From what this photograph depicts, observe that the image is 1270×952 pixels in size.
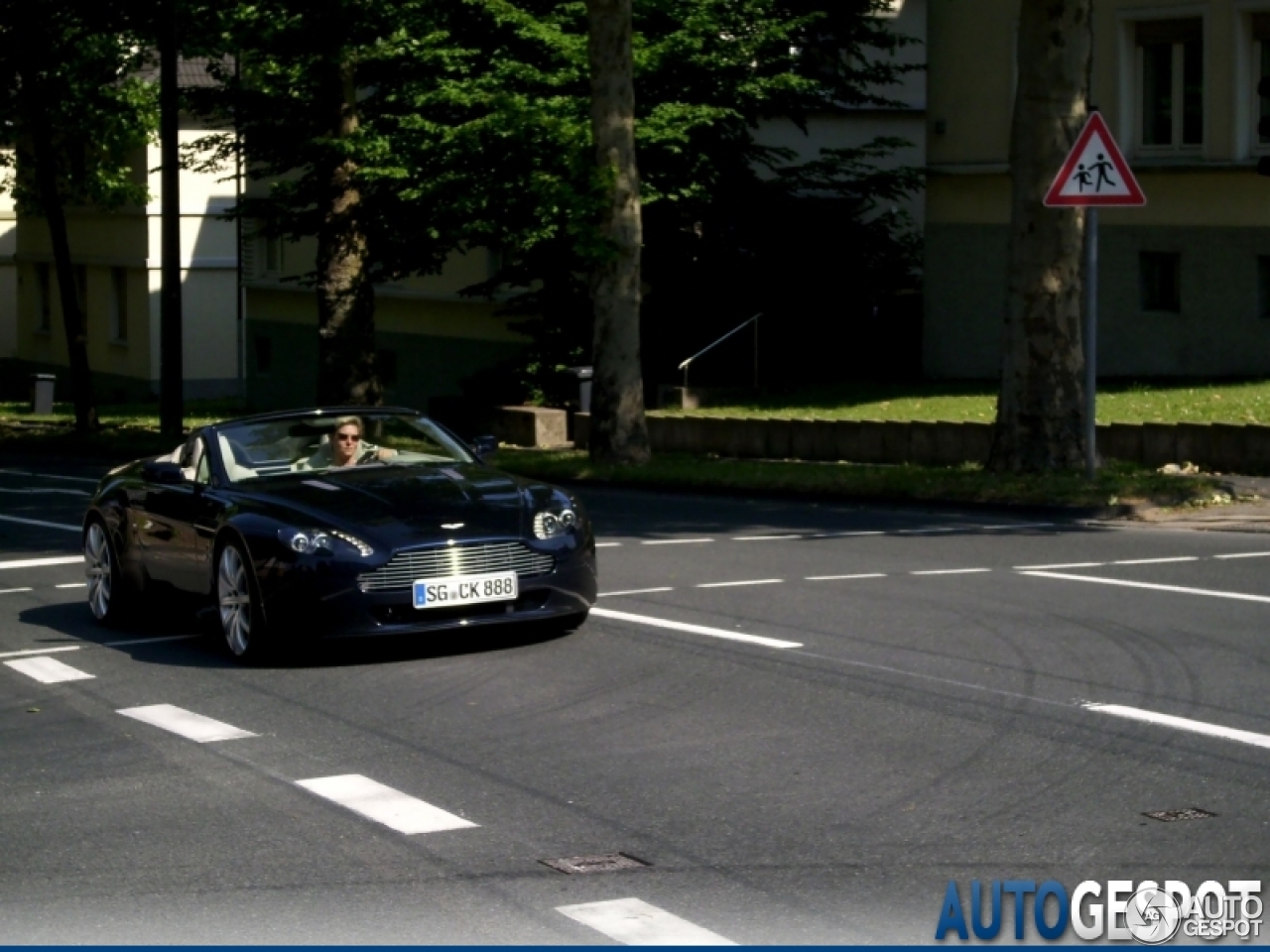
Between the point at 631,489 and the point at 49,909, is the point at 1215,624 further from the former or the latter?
the point at 631,489

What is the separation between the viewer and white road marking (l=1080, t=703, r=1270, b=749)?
8.34m

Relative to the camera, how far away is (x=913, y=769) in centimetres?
794

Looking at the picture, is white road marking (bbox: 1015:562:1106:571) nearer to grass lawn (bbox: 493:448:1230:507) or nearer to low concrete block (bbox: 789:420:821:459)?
grass lawn (bbox: 493:448:1230:507)

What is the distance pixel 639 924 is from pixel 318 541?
17.0ft

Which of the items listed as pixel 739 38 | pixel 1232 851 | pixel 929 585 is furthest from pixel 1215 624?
pixel 739 38

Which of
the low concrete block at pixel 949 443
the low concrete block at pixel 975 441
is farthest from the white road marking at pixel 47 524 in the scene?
the low concrete block at pixel 975 441

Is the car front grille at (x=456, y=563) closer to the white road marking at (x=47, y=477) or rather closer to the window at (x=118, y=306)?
the white road marking at (x=47, y=477)

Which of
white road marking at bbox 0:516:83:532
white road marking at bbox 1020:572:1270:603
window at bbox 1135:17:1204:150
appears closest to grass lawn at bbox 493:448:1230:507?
white road marking at bbox 1020:572:1270:603

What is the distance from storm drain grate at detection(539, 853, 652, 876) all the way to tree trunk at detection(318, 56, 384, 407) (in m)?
25.1

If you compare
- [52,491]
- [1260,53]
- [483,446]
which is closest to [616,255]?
[52,491]

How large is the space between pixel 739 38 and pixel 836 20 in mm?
2629

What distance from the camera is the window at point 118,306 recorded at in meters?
57.2

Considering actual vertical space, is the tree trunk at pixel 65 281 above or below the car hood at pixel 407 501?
above

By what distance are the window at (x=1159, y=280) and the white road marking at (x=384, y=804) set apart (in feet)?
71.1
